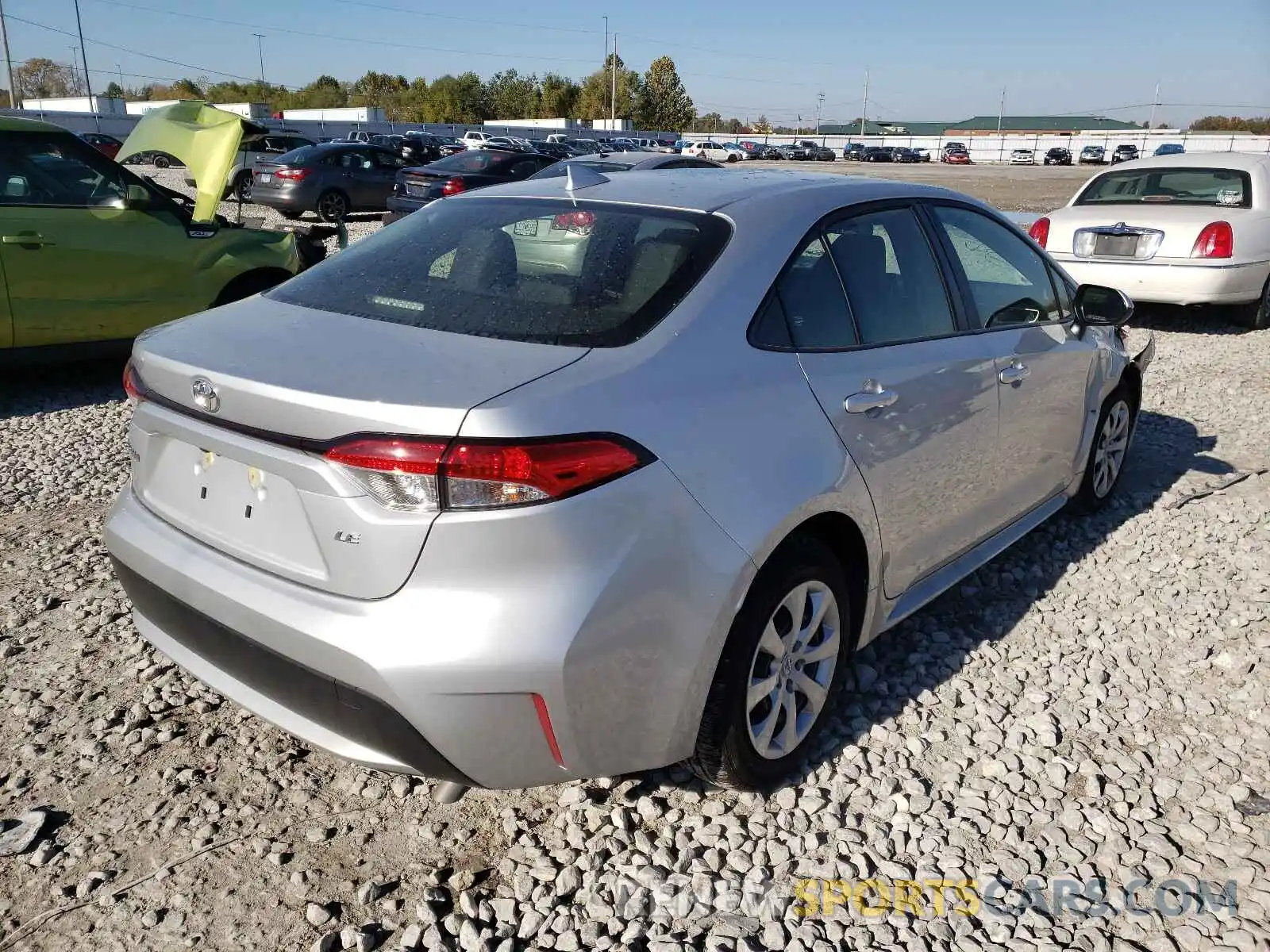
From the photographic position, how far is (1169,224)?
889cm

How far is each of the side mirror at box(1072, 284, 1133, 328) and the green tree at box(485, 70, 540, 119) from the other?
350 ft

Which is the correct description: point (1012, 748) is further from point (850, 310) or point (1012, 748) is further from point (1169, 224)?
point (1169, 224)

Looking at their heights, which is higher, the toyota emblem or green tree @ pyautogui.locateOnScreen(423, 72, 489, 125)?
green tree @ pyautogui.locateOnScreen(423, 72, 489, 125)

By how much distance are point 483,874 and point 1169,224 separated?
8949 millimetres

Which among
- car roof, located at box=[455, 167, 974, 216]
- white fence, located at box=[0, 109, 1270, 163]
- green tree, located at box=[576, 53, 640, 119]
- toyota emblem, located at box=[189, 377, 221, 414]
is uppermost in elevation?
green tree, located at box=[576, 53, 640, 119]

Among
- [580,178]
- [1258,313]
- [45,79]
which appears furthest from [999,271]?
[45,79]

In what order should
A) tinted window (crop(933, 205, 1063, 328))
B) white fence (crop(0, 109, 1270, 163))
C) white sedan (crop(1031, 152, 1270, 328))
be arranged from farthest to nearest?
white fence (crop(0, 109, 1270, 163)) < white sedan (crop(1031, 152, 1270, 328)) < tinted window (crop(933, 205, 1063, 328))

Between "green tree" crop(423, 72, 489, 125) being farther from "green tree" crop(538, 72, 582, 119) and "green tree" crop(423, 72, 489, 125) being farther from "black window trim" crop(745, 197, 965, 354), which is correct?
"black window trim" crop(745, 197, 965, 354)

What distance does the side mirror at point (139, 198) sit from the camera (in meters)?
6.51

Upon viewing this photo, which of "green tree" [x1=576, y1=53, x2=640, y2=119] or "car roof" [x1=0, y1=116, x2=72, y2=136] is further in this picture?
"green tree" [x1=576, y1=53, x2=640, y2=119]

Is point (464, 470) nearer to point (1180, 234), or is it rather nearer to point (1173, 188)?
point (1180, 234)

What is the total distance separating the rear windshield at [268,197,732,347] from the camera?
2.40 meters

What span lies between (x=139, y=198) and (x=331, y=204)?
12.9 meters

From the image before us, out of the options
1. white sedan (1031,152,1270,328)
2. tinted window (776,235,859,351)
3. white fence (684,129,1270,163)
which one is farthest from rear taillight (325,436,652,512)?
white fence (684,129,1270,163)
